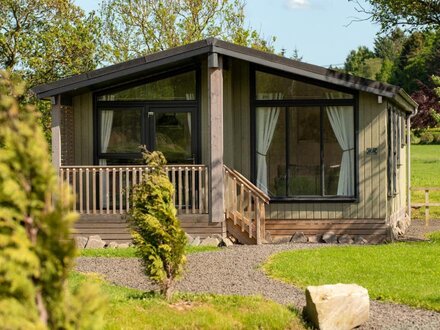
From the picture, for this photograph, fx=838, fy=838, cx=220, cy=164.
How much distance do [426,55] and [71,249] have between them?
8078 cm

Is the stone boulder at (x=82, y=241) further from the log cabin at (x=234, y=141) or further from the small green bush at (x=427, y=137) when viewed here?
the small green bush at (x=427, y=137)

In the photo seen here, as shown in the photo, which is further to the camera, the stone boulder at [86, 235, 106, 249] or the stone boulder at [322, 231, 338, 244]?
the stone boulder at [322, 231, 338, 244]

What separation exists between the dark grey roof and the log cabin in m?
0.02

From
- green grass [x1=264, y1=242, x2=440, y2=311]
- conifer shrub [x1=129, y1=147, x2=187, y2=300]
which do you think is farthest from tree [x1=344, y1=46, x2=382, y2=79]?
conifer shrub [x1=129, y1=147, x2=187, y2=300]

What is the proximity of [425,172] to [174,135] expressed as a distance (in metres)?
25.4

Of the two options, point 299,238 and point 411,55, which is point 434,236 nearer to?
point 299,238

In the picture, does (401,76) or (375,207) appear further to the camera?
(401,76)

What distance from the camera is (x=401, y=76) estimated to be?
87.9m

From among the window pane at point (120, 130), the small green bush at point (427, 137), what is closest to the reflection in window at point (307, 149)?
the window pane at point (120, 130)

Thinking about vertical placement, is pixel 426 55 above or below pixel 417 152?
above

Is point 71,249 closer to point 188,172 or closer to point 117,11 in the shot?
point 188,172

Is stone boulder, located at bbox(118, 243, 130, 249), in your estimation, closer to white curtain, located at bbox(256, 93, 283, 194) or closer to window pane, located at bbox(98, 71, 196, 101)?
white curtain, located at bbox(256, 93, 283, 194)

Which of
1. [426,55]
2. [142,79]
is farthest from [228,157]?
[426,55]

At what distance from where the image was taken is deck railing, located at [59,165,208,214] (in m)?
16.0
